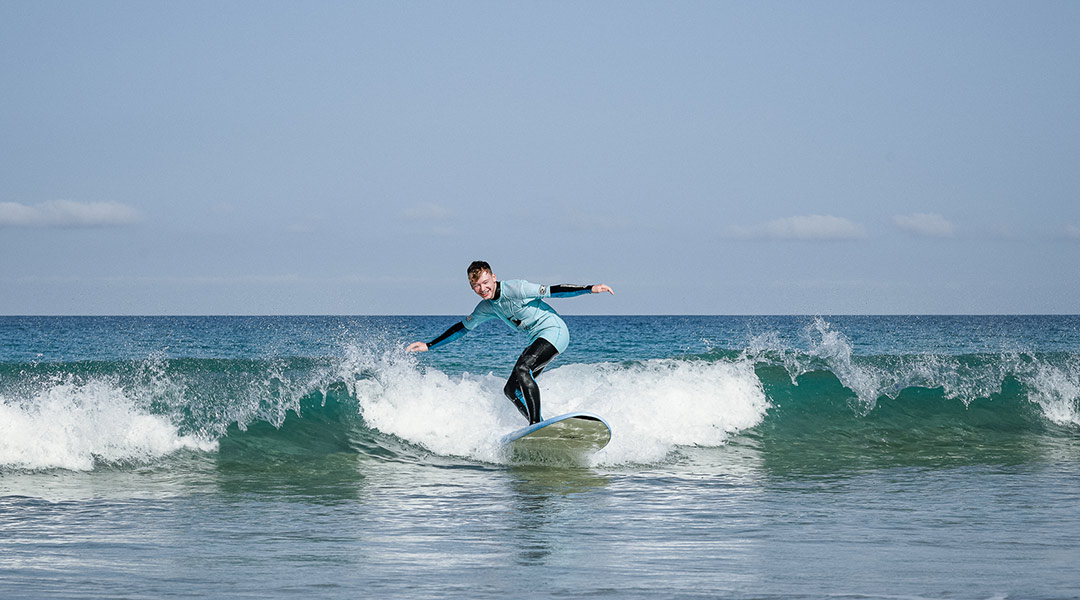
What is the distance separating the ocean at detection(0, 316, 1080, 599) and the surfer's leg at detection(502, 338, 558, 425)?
28.1 inches

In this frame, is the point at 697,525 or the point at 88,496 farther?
the point at 88,496

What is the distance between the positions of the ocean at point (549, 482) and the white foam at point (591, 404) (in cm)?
4

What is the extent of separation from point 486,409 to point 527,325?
Result: 2969 millimetres

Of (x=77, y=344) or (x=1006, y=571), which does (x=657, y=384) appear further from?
(x=77, y=344)

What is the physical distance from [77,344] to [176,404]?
3227 centimetres

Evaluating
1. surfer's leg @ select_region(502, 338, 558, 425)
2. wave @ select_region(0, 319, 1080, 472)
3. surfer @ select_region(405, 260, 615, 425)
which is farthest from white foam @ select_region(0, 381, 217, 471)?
surfer's leg @ select_region(502, 338, 558, 425)

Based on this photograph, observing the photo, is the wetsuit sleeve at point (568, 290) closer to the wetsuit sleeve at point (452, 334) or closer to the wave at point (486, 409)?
the wetsuit sleeve at point (452, 334)

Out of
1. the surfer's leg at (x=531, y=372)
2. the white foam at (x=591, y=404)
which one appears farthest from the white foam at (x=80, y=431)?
the surfer's leg at (x=531, y=372)

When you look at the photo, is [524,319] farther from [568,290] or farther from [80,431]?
[80,431]

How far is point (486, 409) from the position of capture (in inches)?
513

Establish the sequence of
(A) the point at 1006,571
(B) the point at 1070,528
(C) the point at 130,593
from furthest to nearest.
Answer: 1. (B) the point at 1070,528
2. (A) the point at 1006,571
3. (C) the point at 130,593

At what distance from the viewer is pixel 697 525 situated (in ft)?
23.1

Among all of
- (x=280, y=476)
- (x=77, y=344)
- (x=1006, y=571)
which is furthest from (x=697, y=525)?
(x=77, y=344)

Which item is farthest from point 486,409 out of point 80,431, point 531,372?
point 80,431
